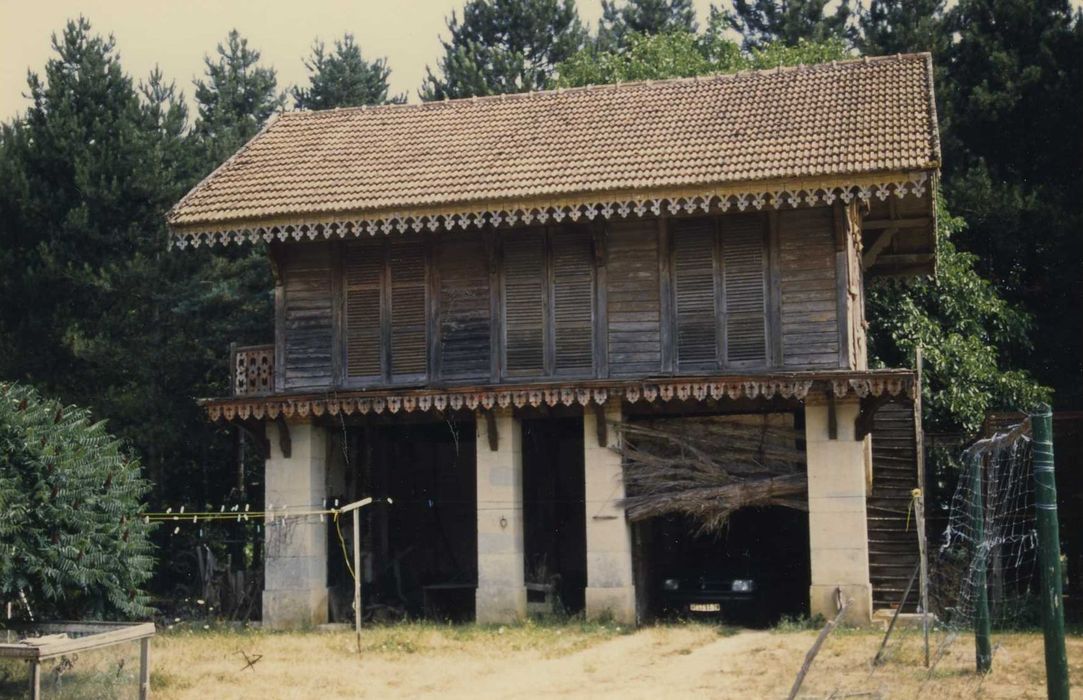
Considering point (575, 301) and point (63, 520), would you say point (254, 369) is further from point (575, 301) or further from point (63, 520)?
point (63, 520)

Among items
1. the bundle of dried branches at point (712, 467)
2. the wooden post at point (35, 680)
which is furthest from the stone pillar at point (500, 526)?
the wooden post at point (35, 680)

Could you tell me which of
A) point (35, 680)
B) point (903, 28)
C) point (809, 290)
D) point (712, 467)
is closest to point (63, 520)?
point (35, 680)

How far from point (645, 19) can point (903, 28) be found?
13.6m

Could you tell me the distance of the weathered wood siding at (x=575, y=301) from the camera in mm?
21953

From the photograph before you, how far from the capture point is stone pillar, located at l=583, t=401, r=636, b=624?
22172 millimetres

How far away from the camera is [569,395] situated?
21.8 metres

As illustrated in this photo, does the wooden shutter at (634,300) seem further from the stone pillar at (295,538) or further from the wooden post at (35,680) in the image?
the wooden post at (35,680)

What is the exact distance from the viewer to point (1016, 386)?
29281 millimetres

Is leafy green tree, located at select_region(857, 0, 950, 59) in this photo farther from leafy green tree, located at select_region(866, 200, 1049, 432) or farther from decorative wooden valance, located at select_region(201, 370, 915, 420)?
decorative wooden valance, located at select_region(201, 370, 915, 420)

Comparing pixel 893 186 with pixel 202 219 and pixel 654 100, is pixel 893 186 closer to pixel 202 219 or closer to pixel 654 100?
pixel 654 100

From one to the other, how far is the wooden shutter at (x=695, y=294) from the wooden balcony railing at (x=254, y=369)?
7145 millimetres

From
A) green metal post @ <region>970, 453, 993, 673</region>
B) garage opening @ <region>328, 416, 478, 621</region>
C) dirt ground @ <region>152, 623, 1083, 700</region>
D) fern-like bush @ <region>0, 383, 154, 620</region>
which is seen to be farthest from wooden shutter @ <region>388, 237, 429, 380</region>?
green metal post @ <region>970, 453, 993, 673</region>

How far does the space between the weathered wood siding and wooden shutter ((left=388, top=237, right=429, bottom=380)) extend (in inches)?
0.9

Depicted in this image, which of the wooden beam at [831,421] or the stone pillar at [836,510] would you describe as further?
the wooden beam at [831,421]
